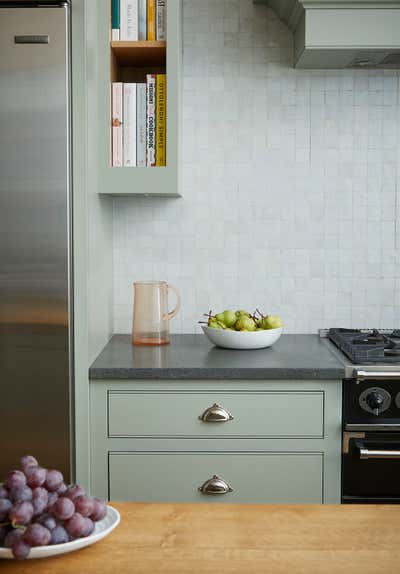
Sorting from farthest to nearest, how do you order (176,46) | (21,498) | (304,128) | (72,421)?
1. (304,128)
2. (176,46)
3. (72,421)
4. (21,498)

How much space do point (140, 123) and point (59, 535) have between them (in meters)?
1.80

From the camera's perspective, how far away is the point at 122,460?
7.89 feet

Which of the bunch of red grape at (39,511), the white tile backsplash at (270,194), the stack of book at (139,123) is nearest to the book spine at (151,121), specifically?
the stack of book at (139,123)

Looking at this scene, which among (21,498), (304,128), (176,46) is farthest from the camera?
Answer: (304,128)

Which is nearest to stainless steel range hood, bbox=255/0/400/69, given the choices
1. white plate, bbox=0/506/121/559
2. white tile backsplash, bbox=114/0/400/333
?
white tile backsplash, bbox=114/0/400/333

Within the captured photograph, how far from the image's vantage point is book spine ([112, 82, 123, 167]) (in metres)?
2.62

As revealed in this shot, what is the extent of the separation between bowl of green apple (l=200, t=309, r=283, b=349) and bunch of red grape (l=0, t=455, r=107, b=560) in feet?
5.07

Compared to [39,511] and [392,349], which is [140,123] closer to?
[392,349]

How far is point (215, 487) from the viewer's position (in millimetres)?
2385

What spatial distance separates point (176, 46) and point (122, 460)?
144 centimetres

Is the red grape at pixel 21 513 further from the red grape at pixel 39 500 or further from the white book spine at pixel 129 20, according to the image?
the white book spine at pixel 129 20

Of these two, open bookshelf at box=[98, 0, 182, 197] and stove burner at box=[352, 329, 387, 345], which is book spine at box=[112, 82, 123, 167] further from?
stove burner at box=[352, 329, 387, 345]

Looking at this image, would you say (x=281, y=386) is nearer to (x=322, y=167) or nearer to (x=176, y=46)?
(x=322, y=167)

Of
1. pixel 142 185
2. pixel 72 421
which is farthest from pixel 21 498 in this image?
pixel 142 185
